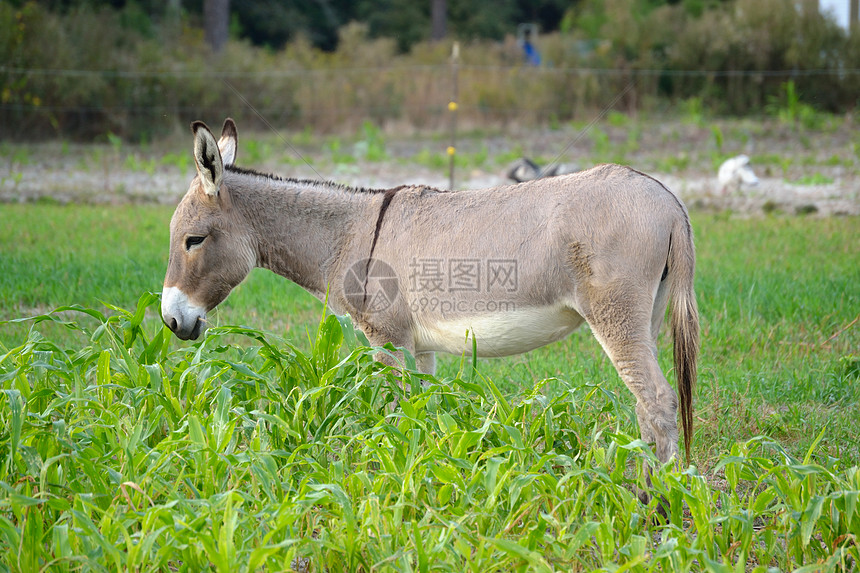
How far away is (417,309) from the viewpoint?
11.1 ft

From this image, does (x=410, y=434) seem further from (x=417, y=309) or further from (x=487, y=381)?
(x=417, y=309)

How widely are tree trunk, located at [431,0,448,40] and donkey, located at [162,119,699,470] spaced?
19.6m

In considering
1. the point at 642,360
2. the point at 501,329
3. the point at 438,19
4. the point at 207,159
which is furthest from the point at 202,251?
the point at 438,19

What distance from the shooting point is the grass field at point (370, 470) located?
222 centimetres

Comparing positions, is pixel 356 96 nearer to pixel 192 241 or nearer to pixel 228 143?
pixel 228 143

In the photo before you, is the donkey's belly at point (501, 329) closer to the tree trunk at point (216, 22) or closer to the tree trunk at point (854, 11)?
the tree trunk at point (854, 11)

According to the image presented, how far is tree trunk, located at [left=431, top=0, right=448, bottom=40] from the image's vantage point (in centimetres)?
2212

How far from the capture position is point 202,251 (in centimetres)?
345

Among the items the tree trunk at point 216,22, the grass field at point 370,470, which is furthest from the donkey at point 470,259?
the tree trunk at point 216,22

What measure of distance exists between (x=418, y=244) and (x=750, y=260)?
4.62 m

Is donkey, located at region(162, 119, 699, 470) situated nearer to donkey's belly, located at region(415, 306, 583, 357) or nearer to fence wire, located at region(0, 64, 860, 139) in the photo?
donkey's belly, located at region(415, 306, 583, 357)

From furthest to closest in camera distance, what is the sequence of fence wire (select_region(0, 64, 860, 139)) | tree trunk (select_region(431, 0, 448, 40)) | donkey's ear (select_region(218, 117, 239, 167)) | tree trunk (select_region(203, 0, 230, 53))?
tree trunk (select_region(431, 0, 448, 40)) → tree trunk (select_region(203, 0, 230, 53)) → fence wire (select_region(0, 64, 860, 139)) → donkey's ear (select_region(218, 117, 239, 167))

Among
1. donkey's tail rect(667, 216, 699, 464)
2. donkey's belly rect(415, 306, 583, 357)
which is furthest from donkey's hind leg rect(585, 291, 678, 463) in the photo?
donkey's belly rect(415, 306, 583, 357)

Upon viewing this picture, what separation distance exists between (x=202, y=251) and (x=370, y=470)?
4.24 feet
